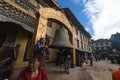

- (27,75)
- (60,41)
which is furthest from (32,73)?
(60,41)

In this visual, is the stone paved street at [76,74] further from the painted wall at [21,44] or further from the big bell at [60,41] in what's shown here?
the big bell at [60,41]

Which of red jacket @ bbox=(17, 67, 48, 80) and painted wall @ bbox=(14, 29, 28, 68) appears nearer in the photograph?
red jacket @ bbox=(17, 67, 48, 80)

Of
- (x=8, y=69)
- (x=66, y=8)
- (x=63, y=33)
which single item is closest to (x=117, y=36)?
(x=66, y=8)

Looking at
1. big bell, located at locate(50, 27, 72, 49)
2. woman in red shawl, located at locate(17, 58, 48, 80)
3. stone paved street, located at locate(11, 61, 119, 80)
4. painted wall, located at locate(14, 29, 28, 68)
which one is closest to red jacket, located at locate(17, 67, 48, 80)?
woman in red shawl, located at locate(17, 58, 48, 80)

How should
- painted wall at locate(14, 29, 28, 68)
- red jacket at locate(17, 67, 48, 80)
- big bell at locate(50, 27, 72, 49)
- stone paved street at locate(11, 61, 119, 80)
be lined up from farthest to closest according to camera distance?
painted wall at locate(14, 29, 28, 68)
big bell at locate(50, 27, 72, 49)
stone paved street at locate(11, 61, 119, 80)
red jacket at locate(17, 67, 48, 80)

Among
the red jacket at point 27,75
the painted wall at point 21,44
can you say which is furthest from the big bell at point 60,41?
the red jacket at point 27,75

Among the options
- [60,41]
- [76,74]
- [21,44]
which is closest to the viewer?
[60,41]

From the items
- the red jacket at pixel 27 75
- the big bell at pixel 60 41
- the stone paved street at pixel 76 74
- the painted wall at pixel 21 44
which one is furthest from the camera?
the painted wall at pixel 21 44

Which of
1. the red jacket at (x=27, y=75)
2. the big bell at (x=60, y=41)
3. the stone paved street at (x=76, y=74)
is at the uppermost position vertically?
the big bell at (x=60, y=41)

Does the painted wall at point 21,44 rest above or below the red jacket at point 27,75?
above

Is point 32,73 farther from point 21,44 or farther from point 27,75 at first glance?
point 21,44

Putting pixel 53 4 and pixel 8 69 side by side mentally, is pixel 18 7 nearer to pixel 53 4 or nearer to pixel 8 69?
pixel 8 69

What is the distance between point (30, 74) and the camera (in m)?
2.48

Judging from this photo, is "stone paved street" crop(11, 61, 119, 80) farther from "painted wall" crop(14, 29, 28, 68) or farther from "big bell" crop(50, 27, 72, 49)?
"big bell" crop(50, 27, 72, 49)
